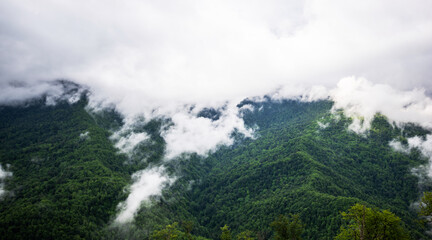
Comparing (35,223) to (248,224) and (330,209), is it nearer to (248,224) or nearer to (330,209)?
(248,224)

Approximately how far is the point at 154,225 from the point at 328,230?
136 metres

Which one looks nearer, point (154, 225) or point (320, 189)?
point (154, 225)

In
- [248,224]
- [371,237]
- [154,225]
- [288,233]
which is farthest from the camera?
[248,224]

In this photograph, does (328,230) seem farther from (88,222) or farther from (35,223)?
(35,223)

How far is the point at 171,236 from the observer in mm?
68188

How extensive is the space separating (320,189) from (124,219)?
608 ft

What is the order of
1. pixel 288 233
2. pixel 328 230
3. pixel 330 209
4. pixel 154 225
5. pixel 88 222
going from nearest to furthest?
pixel 288 233 → pixel 328 230 → pixel 330 209 → pixel 88 222 → pixel 154 225

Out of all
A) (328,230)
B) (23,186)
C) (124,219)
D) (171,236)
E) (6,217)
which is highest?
(23,186)

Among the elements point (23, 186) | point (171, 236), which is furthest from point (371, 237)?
point (23, 186)

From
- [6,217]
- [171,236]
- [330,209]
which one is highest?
[6,217]

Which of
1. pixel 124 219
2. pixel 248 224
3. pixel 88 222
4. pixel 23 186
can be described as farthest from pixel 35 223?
pixel 248 224

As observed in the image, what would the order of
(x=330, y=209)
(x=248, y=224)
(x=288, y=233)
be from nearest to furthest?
(x=288, y=233) < (x=330, y=209) < (x=248, y=224)

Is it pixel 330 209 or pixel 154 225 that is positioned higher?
pixel 154 225

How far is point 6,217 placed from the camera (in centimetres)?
14762
